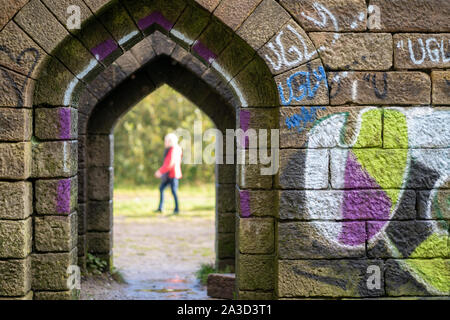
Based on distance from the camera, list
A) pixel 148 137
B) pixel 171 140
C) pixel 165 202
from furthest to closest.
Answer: pixel 148 137, pixel 165 202, pixel 171 140

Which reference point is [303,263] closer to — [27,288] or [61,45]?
[27,288]

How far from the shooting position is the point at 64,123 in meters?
4.76

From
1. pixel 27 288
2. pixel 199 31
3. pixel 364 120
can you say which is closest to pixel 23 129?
pixel 27 288

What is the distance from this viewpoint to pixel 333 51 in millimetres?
4566

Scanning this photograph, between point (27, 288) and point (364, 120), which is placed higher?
point (364, 120)

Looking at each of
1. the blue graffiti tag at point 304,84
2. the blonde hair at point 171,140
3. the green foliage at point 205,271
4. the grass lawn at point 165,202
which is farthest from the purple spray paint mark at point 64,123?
the grass lawn at point 165,202

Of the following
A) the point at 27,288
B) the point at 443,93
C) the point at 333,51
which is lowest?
the point at 27,288

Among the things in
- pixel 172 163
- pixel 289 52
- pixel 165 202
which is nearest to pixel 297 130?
pixel 289 52

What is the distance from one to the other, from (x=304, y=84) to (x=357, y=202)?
38.0 inches

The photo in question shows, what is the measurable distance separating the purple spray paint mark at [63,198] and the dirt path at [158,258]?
2.08m

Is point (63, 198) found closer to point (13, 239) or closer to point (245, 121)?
point (13, 239)

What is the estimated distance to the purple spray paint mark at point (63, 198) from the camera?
4.76 meters

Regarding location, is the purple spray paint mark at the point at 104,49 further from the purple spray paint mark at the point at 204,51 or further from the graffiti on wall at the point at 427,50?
the graffiti on wall at the point at 427,50

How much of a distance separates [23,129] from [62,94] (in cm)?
42
